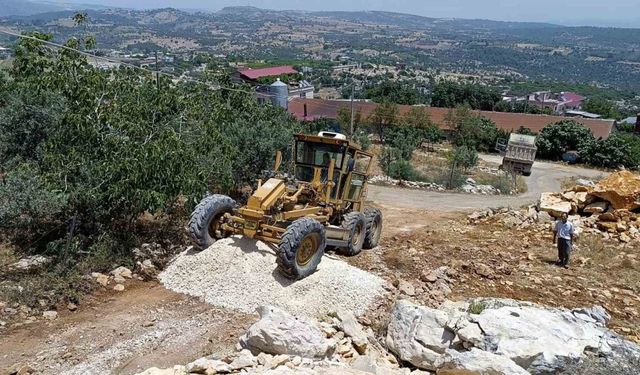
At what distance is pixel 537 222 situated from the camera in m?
14.9

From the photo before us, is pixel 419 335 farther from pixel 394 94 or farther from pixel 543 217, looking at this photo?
pixel 394 94

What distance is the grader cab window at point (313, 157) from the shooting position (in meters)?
10.2

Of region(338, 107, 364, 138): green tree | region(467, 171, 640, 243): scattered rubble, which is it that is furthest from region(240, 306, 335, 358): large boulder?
region(338, 107, 364, 138): green tree

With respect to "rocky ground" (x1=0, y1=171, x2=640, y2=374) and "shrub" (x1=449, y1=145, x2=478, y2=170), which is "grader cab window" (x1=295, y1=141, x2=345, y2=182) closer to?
"rocky ground" (x1=0, y1=171, x2=640, y2=374)

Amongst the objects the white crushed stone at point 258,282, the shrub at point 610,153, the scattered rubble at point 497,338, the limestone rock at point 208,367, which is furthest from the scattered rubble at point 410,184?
the shrub at point 610,153

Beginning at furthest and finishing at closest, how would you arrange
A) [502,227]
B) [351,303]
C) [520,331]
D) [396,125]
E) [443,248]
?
[396,125]
[502,227]
[443,248]
[351,303]
[520,331]

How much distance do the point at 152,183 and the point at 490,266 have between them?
656 cm

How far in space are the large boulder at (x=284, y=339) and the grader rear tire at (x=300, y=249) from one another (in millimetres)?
1693

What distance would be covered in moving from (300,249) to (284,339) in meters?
2.46

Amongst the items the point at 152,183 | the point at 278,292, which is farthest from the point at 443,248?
the point at 152,183

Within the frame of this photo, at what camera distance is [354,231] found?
1073cm

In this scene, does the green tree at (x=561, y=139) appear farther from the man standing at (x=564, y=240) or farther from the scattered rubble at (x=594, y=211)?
the man standing at (x=564, y=240)

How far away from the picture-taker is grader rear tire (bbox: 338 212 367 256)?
416 inches

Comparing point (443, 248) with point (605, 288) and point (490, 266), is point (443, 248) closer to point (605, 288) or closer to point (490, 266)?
point (490, 266)
